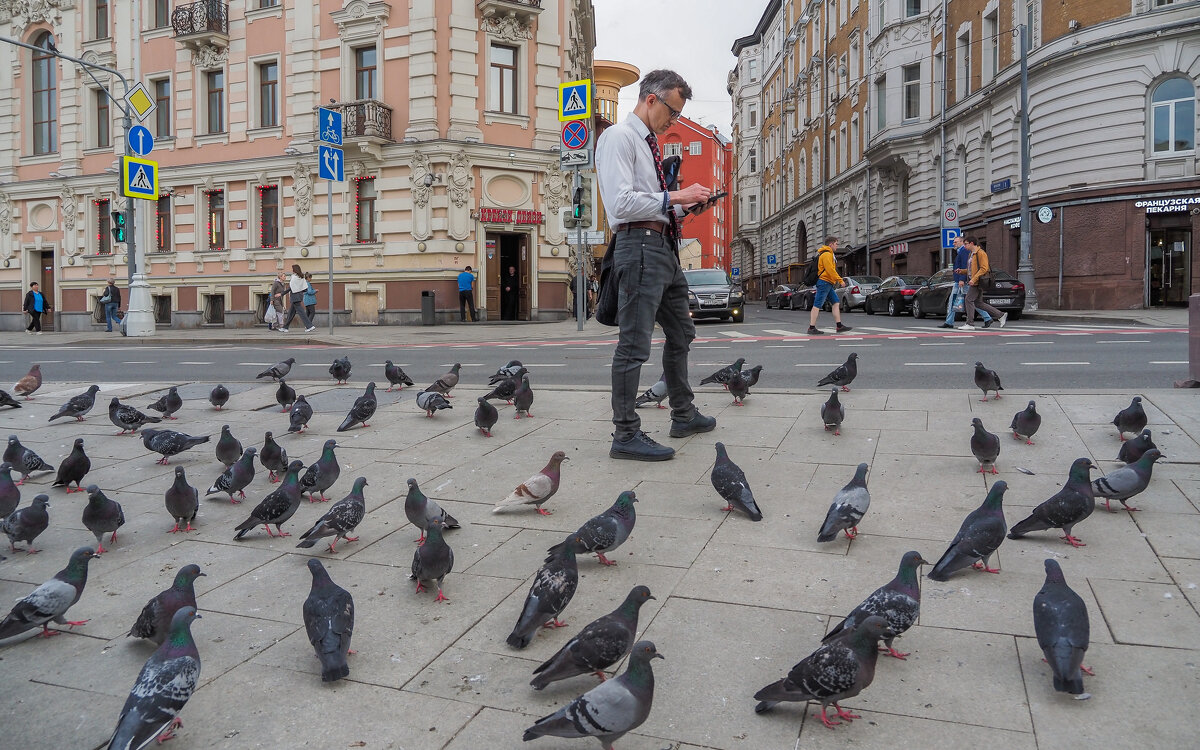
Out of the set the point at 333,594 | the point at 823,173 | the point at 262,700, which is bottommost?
the point at 262,700

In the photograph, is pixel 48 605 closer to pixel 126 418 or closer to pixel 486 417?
pixel 486 417

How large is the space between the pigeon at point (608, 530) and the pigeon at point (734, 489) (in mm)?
721

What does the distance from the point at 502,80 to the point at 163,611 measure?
2770cm

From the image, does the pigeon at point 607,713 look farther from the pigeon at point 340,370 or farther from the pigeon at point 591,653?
Result: the pigeon at point 340,370

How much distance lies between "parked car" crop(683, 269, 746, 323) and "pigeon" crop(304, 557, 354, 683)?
2146 centimetres

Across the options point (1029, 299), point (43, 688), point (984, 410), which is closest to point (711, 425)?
point (984, 410)

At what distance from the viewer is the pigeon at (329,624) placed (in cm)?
281

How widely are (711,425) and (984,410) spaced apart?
2.18 metres

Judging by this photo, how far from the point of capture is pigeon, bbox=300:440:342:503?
494 cm

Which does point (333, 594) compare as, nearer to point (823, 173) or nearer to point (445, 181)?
point (445, 181)

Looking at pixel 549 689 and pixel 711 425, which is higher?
pixel 711 425

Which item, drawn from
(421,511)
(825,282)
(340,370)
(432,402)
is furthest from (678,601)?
(825,282)

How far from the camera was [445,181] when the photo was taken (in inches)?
1070

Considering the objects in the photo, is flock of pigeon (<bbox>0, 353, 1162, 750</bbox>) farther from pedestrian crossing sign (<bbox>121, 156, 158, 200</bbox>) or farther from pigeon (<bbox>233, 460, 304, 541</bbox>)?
pedestrian crossing sign (<bbox>121, 156, 158, 200</bbox>)
